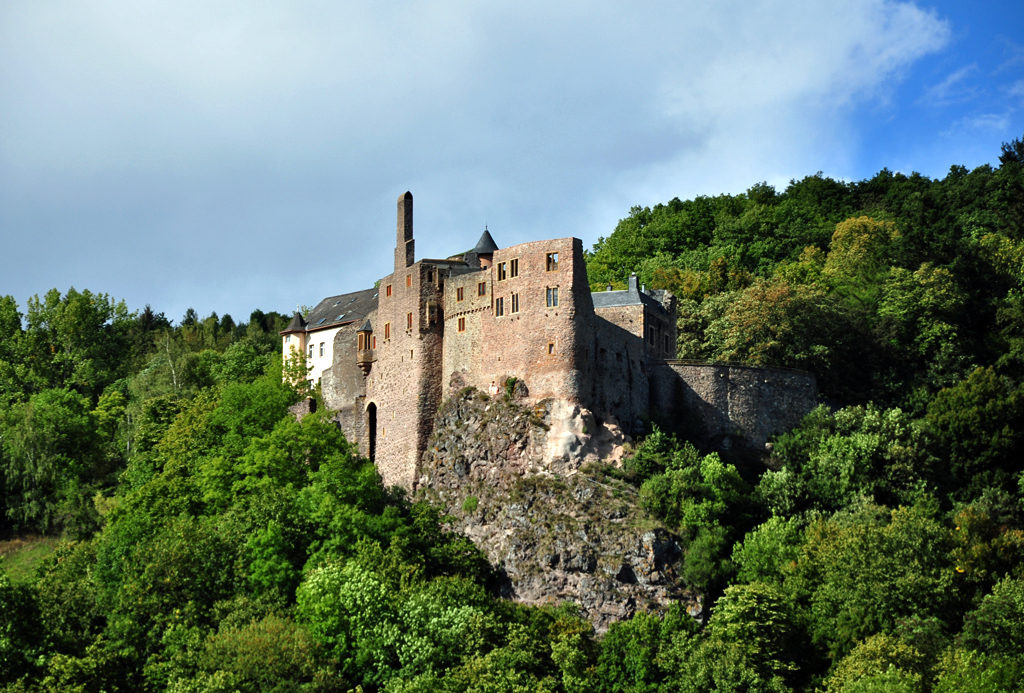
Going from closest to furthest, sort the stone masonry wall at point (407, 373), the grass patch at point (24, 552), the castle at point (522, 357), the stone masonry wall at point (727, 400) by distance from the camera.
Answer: the castle at point (522, 357)
the stone masonry wall at point (727, 400)
the stone masonry wall at point (407, 373)
the grass patch at point (24, 552)

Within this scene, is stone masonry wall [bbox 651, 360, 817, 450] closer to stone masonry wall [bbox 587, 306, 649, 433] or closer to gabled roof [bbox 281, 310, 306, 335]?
stone masonry wall [bbox 587, 306, 649, 433]

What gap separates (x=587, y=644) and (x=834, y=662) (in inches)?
391

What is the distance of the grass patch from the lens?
222ft

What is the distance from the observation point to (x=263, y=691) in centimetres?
4769

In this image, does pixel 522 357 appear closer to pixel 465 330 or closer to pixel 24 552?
pixel 465 330

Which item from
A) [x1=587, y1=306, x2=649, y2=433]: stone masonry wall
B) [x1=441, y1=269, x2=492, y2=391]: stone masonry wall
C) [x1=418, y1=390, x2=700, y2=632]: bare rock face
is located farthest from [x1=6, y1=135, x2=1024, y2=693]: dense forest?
[x1=441, y1=269, x2=492, y2=391]: stone masonry wall

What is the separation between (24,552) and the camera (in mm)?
71125

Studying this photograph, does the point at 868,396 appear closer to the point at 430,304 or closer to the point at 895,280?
the point at 895,280

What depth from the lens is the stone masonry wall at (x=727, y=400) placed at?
65000mm

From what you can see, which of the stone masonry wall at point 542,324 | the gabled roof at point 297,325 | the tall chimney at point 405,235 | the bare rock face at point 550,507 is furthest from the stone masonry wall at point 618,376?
the gabled roof at point 297,325

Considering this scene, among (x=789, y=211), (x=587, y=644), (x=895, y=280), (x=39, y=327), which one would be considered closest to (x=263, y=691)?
(x=587, y=644)

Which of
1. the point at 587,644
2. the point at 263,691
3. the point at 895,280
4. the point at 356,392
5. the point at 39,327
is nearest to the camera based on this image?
the point at 263,691

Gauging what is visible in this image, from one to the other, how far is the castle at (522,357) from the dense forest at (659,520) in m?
2.06

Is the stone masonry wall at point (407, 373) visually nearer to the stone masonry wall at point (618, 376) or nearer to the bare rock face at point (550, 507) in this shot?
the bare rock face at point (550, 507)
